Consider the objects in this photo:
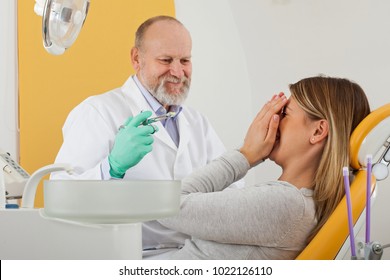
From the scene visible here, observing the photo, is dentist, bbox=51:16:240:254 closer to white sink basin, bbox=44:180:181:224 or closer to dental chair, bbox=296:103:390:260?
dental chair, bbox=296:103:390:260

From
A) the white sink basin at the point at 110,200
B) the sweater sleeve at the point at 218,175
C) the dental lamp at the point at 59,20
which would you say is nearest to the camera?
the white sink basin at the point at 110,200

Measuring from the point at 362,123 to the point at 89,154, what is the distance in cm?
94

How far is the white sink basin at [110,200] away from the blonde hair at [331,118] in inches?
26.2

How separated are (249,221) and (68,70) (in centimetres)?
123

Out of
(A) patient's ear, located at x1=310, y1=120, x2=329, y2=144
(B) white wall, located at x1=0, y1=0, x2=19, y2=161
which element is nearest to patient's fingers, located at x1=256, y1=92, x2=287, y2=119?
(A) patient's ear, located at x1=310, y1=120, x2=329, y2=144

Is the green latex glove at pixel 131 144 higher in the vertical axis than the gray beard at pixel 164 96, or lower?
lower

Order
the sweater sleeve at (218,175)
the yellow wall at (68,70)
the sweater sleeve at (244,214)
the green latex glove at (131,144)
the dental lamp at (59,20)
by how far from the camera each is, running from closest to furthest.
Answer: the sweater sleeve at (244,214) → the sweater sleeve at (218,175) → the dental lamp at (59,20) → the green latex glove at (131,144) → the yellow wall at (68,70)

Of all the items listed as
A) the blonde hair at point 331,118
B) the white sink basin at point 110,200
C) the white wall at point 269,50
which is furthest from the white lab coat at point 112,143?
the white sink basin at point 110,200

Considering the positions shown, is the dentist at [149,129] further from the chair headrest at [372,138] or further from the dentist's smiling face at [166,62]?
the chair headrest at [372,138]

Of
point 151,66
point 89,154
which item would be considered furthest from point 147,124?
point 151,66

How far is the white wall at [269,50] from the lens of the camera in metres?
2.28

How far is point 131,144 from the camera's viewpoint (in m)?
2.04

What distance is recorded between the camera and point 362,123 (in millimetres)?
1663

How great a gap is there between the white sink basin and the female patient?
19.4 inches
